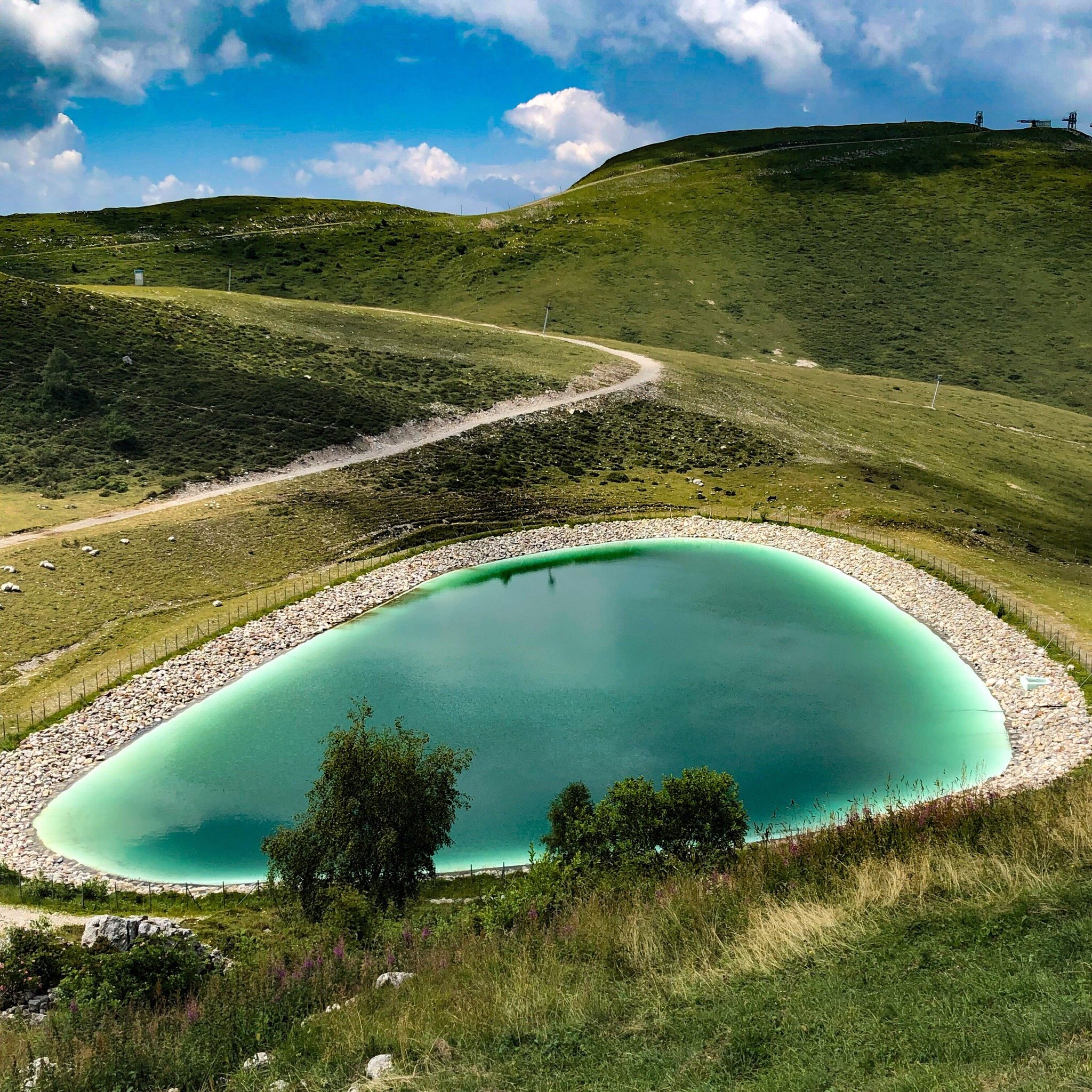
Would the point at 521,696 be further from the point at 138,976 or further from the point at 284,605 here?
the point at 138,976

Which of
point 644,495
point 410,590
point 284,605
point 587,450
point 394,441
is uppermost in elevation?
point 394,441

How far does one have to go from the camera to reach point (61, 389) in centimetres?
6203

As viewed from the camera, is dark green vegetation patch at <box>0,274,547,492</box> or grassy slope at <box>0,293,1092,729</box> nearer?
grassy slope at <box>0,293,1092,729</box>

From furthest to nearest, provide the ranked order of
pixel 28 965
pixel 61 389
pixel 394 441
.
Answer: pixel 394 441
pixel 61 389
pixel 28 965

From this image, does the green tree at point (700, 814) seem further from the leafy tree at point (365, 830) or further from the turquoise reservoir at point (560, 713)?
the turquoise reservoir at point (560, 713)

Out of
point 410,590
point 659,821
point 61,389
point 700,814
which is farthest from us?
point 61,389

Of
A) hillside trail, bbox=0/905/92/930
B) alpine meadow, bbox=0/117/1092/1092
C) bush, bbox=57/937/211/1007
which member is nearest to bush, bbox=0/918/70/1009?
alpine meadow, bbox=0/117/1092/1092

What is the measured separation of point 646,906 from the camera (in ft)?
45.0

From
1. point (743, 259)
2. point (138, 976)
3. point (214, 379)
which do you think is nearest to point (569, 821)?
point (138, 976)

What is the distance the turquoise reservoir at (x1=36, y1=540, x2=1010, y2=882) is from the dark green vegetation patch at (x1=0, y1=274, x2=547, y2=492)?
71.5 ft

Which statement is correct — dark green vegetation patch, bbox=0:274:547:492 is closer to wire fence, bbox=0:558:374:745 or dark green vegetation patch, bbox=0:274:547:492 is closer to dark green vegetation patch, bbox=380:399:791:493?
dark green vegetation patch, bbox=380:399:791:493

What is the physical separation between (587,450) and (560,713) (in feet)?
133

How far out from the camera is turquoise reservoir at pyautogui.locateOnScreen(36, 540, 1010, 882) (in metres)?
27.9

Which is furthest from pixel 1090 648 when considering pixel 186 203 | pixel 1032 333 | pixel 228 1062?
pixel 186 203
